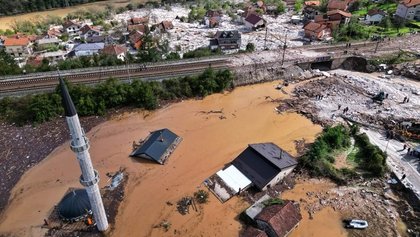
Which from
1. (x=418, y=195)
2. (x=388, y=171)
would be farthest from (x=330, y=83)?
(x=418, y=195)

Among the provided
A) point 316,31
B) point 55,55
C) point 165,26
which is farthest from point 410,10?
point 55,55

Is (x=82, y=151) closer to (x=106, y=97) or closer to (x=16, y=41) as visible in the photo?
(x=106, y=97)

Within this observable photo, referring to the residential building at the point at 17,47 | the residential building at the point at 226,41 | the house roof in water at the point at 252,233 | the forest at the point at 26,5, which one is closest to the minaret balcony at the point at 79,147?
the house roof in water at the point at 252,233

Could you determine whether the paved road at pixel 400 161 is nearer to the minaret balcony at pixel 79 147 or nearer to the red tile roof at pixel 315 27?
the minaret balcony at pixel 79 147

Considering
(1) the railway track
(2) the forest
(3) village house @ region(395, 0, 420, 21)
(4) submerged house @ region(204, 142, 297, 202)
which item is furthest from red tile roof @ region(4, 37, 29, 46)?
(3) village house @ region(395, 0, 420, 21)

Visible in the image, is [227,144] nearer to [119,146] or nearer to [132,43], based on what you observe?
[119,146]

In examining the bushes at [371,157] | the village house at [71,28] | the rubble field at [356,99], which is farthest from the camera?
the village house at [71,28]

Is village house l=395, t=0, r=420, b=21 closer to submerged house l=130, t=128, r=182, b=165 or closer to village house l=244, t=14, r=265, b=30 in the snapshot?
village house l=244, t=14, r=265, b=30

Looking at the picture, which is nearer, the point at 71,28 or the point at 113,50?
the point at 113,50
